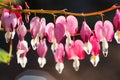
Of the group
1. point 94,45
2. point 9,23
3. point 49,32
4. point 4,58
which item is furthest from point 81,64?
point 4,58

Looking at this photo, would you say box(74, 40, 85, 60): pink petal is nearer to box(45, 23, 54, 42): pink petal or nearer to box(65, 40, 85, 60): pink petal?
box(65, 40, 85, 60): pink petal

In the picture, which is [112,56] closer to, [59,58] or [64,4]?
[64,4]

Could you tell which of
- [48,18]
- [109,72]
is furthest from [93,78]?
[48,18]

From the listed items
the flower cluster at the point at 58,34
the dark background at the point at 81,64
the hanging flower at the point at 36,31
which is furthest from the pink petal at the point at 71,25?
the dark background at the point at 81,64

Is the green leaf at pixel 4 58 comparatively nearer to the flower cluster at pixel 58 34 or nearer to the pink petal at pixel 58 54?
the flower cluster at pixel 58 34

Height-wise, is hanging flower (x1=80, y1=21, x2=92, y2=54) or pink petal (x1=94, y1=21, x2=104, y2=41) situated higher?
pink petal (x1=94, y1=21, x2=104, y2=41)

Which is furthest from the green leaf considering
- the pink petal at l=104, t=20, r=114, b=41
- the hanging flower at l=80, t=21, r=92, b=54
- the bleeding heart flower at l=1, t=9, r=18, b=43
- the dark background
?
the dark background
